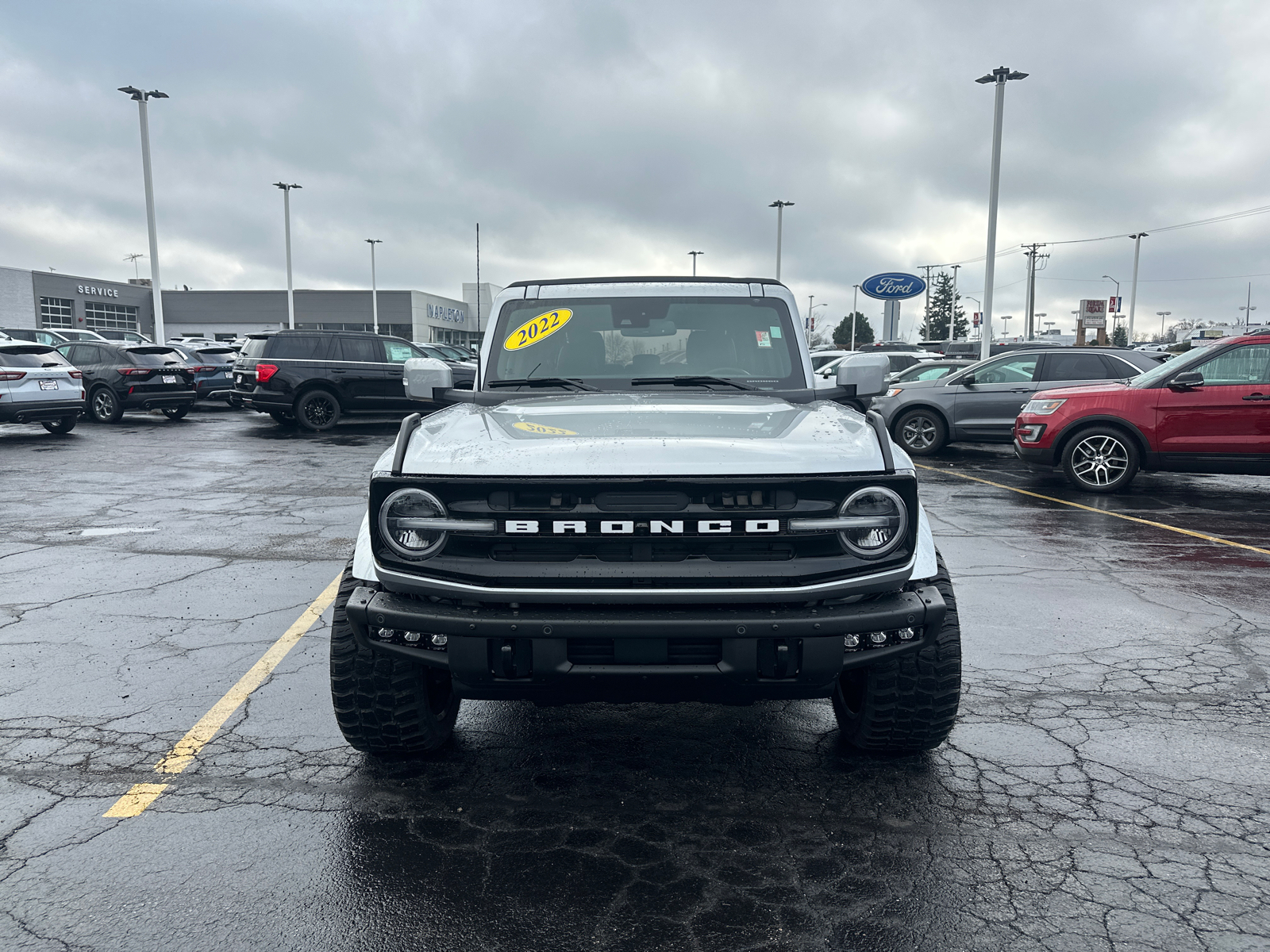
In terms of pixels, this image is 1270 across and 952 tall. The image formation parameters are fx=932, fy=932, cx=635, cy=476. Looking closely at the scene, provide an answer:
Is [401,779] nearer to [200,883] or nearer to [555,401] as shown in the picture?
[200,883]

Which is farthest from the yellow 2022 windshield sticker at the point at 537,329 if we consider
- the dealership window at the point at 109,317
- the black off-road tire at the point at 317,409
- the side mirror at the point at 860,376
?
the dealership window at the point at 109,317

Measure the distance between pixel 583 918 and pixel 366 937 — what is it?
0.58 m

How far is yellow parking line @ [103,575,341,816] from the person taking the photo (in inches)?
126

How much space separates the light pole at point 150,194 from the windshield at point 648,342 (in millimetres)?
29797

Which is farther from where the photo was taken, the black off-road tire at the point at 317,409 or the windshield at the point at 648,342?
the black off-road tire at the point at 317,409

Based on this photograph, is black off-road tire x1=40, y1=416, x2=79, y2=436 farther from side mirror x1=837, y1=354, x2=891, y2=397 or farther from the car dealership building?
the car dealership building

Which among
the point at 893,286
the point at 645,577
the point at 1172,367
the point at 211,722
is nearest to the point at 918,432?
the point at 1172,367

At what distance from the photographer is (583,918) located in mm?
2555

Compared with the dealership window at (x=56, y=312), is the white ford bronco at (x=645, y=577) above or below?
below

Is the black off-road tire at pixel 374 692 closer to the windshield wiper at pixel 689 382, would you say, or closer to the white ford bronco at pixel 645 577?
the white ford bronco at pixel 645 577

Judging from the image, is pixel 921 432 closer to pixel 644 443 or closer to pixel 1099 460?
pixel 1099 460

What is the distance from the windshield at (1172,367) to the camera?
989cm

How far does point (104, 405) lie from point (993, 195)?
73.1 feet

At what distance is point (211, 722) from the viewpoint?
388cm
